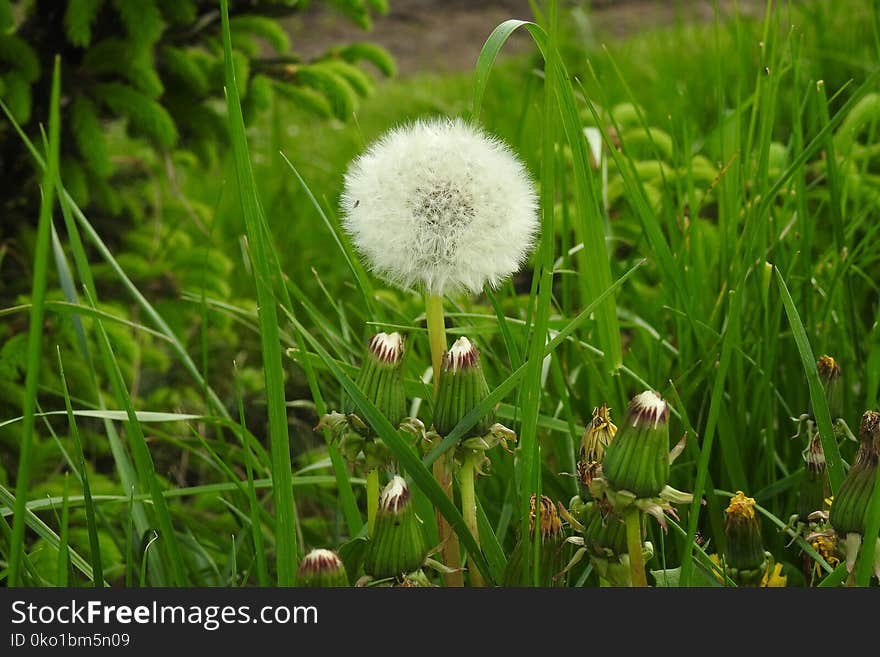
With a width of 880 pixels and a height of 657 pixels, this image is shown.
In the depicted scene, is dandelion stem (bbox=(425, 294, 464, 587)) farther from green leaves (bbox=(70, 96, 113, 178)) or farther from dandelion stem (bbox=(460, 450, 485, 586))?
green leaves (bbox=(70, 96, 113, 178))

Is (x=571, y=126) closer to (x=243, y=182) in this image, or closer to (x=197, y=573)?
(x=243, y=182)

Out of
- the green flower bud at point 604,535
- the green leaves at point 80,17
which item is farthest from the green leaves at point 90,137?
the green flower bud at point 604,535

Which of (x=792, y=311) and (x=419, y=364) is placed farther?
(x=419, y=364)

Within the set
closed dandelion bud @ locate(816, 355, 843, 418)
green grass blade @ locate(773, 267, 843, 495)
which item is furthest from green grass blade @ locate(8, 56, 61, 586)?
closed dandelion bud @ locate(816, 355, 843, 418)

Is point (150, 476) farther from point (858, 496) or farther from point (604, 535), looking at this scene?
point (858, 496)

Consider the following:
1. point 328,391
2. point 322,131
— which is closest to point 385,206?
point 328,391
